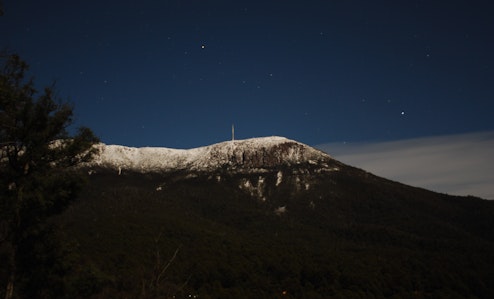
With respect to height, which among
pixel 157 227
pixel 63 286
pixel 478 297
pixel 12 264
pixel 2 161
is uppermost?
pixel 2 161

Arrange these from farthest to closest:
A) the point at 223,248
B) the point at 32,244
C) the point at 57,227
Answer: the point at 223,248 < the point at 57,227 < the point at 32,244

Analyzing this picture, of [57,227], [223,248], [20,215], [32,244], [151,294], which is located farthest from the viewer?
[223,248]

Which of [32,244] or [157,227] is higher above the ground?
[32,244]

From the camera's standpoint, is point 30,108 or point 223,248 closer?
point 30,108

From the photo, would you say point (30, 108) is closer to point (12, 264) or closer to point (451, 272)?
point (12, 264)

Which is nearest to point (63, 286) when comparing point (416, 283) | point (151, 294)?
point (151, 294)

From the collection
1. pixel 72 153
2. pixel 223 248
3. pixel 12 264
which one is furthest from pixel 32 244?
pixel 223 248
